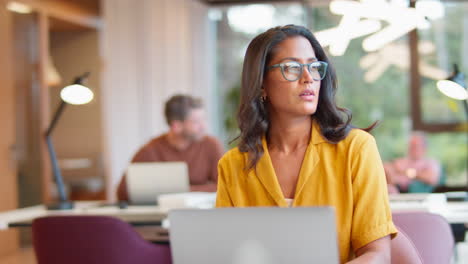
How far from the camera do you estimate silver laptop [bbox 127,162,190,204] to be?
3736 mm

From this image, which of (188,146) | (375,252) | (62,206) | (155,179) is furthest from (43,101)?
(375,252)

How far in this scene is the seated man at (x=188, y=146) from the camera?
4.57m

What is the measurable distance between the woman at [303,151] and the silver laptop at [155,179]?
1840 millimetres

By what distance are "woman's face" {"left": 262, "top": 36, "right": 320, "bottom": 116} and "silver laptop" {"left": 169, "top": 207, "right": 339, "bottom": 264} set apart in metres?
0.45

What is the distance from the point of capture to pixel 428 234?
91.7 inches

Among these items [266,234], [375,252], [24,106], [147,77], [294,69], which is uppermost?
[147,77]

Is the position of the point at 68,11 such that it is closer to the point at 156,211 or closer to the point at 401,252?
the point at 156,211

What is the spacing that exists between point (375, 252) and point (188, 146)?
122 inches

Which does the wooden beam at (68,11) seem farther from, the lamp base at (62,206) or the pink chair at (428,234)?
the pink chair at (428,234)

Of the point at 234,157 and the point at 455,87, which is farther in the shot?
the point at 455,87

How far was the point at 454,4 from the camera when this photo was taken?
7.70m

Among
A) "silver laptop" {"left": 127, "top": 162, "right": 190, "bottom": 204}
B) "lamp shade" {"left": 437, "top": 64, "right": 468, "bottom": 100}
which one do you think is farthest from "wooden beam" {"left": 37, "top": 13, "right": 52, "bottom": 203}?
"lamp shade" {"left": 437, "top": 64, "right": 468, "bottom": 100}

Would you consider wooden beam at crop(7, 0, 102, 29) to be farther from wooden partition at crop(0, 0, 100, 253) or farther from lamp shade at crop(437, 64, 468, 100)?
lamp shade at crop(437, 64, 468, 100)

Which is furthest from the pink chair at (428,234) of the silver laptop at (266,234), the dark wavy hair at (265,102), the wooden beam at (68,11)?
the wooden beam at (68,11)
